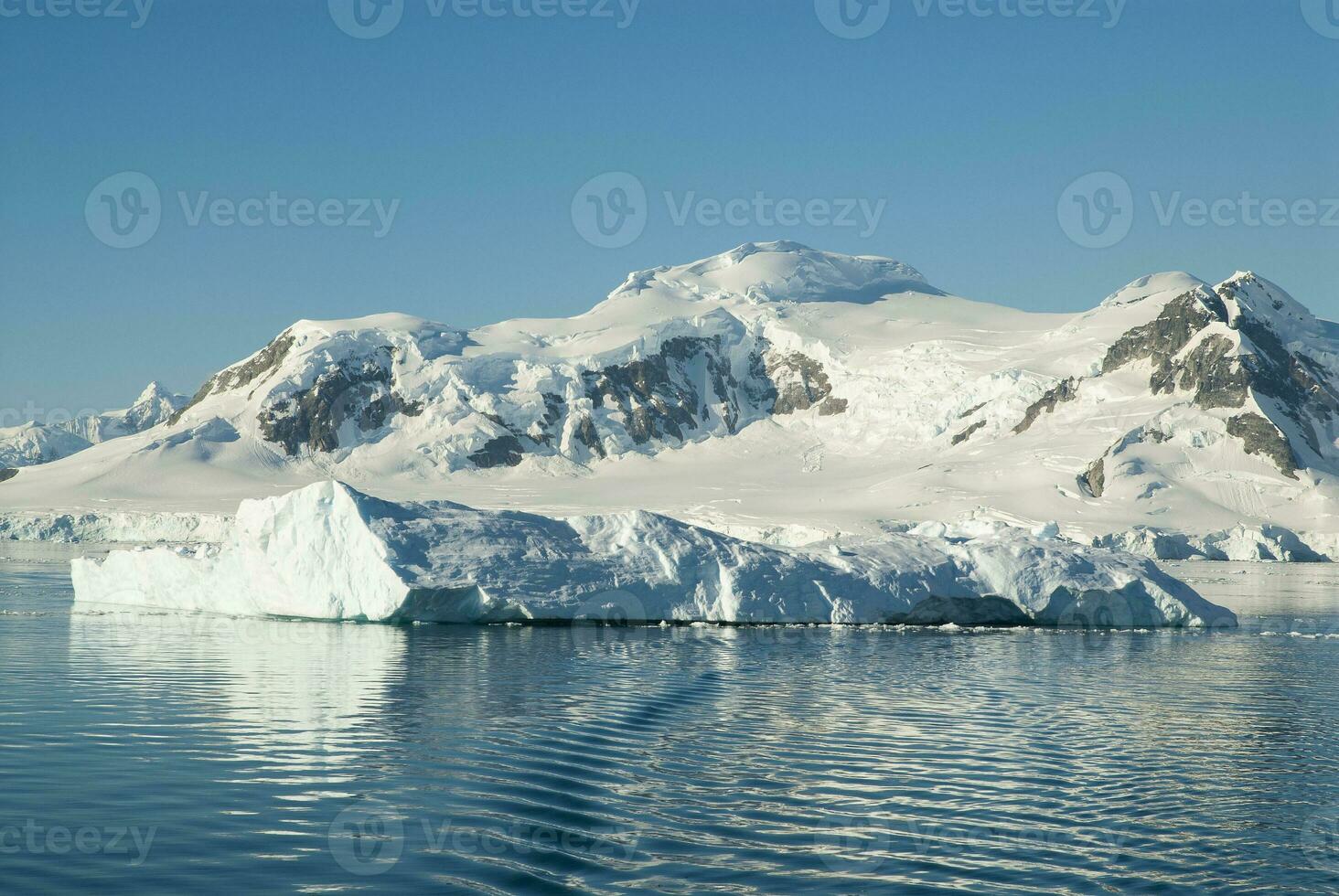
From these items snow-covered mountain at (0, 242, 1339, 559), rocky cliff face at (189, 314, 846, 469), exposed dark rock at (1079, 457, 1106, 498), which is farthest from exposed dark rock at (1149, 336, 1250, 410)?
rocky cliff face at (189, 314, 846, 469)

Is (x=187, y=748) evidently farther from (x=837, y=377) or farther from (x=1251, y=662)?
(x=837, y=377)

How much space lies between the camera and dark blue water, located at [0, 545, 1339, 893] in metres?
14.0

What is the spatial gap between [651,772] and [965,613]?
28.1 metres

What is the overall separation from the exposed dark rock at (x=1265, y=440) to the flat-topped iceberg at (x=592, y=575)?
A: 101 m

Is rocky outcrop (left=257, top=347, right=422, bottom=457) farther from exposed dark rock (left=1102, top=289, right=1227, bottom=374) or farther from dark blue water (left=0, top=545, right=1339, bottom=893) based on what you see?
dark blue water (left=0, top=545, right=1339, bottom=893)

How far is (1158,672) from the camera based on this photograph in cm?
3225

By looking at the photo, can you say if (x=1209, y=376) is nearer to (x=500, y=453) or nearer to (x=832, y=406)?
(x=832, y=406)

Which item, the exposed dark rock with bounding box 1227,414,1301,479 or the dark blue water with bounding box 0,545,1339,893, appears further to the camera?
the exposed dark rock with bounding box 1227,414,1301,479

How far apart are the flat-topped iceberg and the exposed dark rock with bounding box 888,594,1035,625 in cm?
7

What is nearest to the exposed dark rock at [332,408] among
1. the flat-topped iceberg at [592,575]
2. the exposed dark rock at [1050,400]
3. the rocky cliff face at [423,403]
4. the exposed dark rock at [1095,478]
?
the rocky cliff face at [423,403]

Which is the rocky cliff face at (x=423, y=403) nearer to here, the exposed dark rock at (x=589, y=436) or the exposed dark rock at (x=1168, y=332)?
Result: the exposed dark rock at (x=589, y=436)

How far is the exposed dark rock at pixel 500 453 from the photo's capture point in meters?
186

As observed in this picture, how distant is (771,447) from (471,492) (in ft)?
168

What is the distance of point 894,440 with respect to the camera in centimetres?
17788
